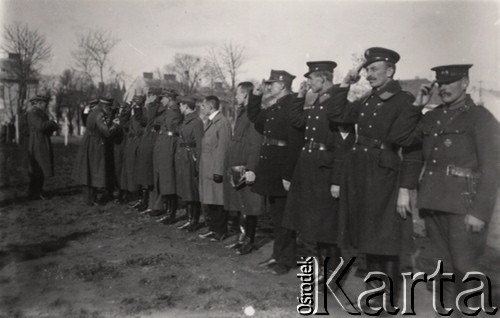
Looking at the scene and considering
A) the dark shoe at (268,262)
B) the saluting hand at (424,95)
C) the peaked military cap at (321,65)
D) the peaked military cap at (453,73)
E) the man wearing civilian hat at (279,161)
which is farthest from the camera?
the dark shoe at (268,262)

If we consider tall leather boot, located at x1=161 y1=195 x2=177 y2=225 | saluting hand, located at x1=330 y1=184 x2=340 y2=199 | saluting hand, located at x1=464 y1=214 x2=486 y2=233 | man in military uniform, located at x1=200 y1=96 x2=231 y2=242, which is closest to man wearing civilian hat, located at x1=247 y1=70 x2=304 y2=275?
saluting hand, located at x1=330 y1=184 x2=340 y2=199

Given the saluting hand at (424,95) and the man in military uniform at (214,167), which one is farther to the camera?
the man in military uniform at (214,167)

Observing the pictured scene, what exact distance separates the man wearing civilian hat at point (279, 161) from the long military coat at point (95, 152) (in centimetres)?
529

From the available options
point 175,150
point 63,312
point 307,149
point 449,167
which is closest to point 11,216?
point 175,150

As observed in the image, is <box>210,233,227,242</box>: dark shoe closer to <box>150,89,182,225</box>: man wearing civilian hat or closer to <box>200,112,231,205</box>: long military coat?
<box>200,112,231,205</box>: long military coat

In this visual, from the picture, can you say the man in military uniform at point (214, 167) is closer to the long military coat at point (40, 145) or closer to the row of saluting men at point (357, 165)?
the row of saluting men at point (357, 165)

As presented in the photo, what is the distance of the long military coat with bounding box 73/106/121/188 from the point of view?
1002 centimetres

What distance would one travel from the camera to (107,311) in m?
4.18

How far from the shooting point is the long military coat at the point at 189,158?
784 centimetres

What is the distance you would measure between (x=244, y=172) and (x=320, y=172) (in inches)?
71.1

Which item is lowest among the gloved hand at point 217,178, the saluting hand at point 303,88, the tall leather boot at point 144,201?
the tall leather boot at point 144,201

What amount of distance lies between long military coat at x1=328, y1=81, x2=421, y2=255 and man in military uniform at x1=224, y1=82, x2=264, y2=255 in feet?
6.59

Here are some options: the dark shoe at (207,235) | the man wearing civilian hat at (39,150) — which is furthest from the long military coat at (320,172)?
the man wearing civilian hat at (39,150)

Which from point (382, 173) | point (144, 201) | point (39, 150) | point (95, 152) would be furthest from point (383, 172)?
point (39, 150)
